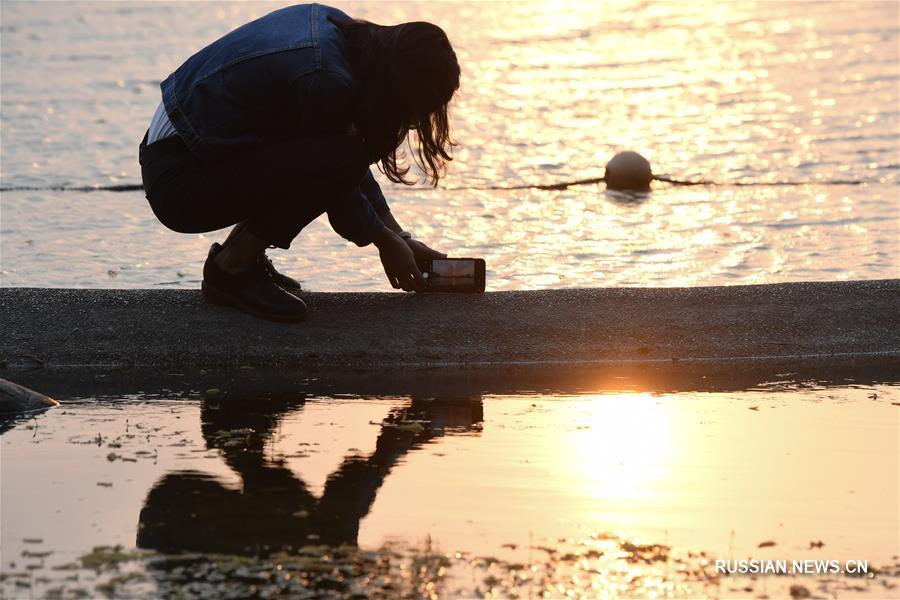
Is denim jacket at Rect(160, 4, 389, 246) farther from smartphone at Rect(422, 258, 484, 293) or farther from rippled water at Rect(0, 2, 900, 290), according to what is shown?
rippled water at Rect(0, 2, 900, 290)

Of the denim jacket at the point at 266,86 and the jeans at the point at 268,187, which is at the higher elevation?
the denim jacket at the point at 266,86

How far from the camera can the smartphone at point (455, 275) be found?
263 inches

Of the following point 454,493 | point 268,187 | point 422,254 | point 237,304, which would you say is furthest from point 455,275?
point 454,493

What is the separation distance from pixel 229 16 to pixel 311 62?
2140 cm

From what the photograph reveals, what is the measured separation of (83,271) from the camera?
8742 millimetres

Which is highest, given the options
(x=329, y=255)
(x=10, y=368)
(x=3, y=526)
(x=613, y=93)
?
(x=613, y=93)

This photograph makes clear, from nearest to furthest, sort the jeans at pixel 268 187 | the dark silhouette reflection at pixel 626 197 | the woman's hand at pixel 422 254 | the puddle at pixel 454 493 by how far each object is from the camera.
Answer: the puddle at pixel 454 493
the jeans at pixel 268 187
the woman's hand at pixel 422 254
the dark silhouette reflection at pixel 626 197

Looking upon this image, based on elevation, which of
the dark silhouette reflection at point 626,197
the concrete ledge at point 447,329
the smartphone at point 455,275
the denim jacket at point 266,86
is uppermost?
the dark silhouette reflection at point 626,197

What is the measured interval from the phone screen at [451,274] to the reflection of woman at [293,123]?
14.5 inches

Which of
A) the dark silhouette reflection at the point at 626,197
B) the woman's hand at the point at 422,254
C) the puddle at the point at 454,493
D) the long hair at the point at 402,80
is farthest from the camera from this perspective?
the dark silhouette reflection at the point at 626,197

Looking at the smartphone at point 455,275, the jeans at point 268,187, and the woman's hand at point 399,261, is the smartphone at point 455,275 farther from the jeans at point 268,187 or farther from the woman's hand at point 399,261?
the jeans at point 268,187

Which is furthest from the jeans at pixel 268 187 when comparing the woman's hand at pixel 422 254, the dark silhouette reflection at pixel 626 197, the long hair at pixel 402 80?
the dark silhouette reflection at pixel 626 197

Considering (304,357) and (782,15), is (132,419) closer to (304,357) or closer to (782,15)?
(304,357)

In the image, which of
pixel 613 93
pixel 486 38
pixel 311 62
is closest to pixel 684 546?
pixel 311 62
